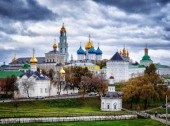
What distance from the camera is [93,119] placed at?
72.8 metres

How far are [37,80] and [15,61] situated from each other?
82641 millimetres

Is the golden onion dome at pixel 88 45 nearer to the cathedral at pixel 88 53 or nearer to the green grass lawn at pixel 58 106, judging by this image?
the cathedral at pixel 88 53

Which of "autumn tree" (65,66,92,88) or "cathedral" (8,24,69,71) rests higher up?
"cathedral" (8,24,69,71)

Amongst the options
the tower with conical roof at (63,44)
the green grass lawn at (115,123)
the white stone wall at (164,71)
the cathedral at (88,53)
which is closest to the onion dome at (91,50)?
the cathedral at (88,53)

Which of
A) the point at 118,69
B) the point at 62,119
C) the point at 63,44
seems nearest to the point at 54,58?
the point at 63,44

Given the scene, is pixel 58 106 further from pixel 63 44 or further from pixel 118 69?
pixel 63 44

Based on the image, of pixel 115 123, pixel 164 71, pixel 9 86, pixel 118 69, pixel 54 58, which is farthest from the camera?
pixel 164 71

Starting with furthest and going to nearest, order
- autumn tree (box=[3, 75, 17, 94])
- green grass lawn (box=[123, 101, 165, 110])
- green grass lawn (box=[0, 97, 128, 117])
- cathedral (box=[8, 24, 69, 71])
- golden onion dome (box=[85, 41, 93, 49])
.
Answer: golden onion dome (box=[85, 41, 93, 49]) < cathedral (box=[8, 24, 69, 71]) < autumn tree (box=[3, 75, 17, 94]) < green grass lawn (box=[123, 101, 165, 110]) < green grass lawn (box=[0, 97, 128, 117])

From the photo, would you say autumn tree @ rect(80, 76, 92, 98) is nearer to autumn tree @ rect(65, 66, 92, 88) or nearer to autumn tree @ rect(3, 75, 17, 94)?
autumn tree @ rect(65, 66, 92, 88)

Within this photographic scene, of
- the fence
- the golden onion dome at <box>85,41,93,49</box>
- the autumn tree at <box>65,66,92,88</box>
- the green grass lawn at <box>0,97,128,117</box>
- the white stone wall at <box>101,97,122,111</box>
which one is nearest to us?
the fence

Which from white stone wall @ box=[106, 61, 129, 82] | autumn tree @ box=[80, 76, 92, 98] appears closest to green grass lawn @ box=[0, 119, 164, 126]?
autumn tree @ box=[80, 76, 92, 98]

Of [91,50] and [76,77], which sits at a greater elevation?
[91,50]

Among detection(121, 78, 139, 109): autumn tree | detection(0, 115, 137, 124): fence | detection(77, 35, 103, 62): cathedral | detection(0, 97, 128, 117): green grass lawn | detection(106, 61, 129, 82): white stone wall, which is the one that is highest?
detection(77, 35, 103, 62): cathedral

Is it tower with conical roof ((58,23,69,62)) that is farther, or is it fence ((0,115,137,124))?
tower with conical roof ((58,23,69,62))
